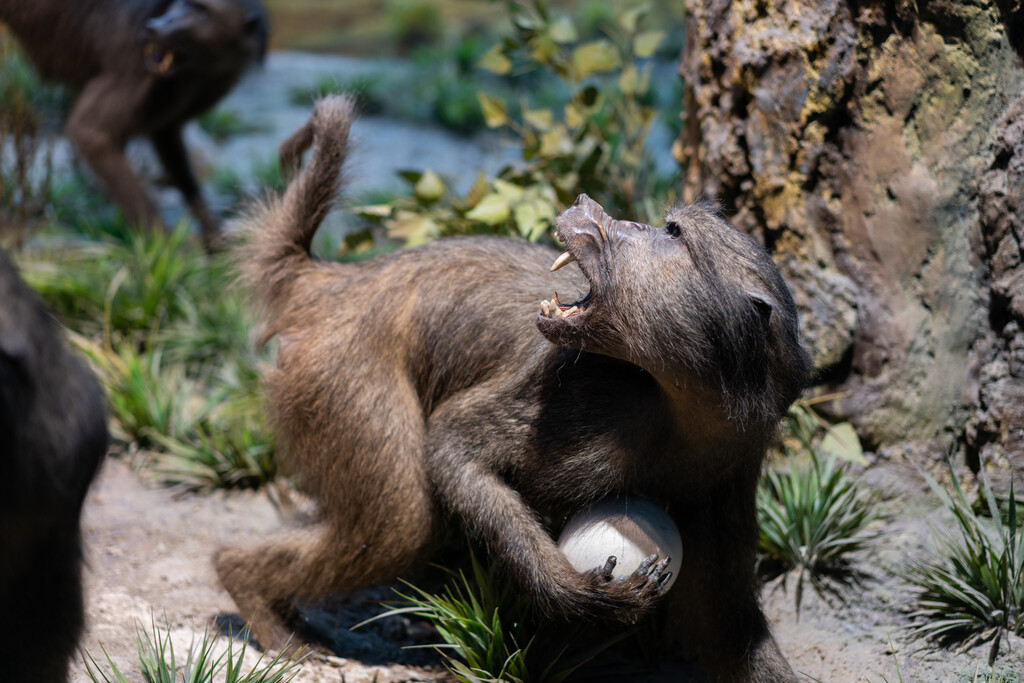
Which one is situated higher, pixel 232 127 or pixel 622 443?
pixel 622 443

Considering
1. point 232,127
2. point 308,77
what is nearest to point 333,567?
point 232,127

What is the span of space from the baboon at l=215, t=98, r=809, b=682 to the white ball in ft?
0.16

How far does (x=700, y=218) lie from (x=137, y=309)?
13.6 feet

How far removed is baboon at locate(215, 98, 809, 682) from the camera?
2.78 m

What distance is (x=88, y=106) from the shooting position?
6992 millimetres

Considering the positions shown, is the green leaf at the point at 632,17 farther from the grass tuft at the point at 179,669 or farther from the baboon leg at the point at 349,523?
the grass tuft at the point at 179,669

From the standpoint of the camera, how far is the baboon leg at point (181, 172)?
7551 millimetres

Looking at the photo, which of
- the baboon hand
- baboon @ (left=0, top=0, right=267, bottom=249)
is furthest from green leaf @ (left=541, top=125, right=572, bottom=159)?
baboon @ (left=0, top=0, right=267, bottom=249)

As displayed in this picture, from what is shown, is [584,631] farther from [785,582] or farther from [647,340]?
[647,340]

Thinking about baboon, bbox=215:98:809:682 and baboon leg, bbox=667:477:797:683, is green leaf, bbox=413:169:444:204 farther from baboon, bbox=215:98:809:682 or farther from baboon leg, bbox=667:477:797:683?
baboon leg, bbox=667:477:797:683

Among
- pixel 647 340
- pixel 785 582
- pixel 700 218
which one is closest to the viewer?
pixel 647 340

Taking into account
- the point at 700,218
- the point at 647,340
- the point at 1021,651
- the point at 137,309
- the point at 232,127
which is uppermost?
the point at 700,218

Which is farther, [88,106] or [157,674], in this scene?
[88,106]

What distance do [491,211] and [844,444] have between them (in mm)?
1997
